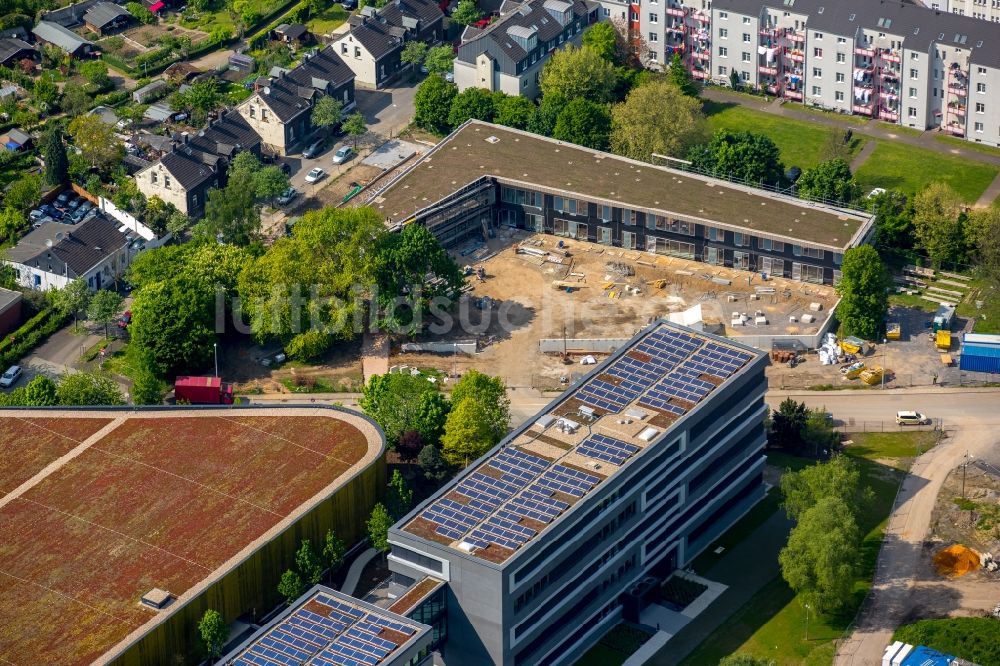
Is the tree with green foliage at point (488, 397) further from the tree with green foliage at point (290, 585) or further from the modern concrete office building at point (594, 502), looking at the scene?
the tree with green foliage at point (290, 585)

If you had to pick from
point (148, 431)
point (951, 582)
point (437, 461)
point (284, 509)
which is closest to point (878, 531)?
point (951, 582)

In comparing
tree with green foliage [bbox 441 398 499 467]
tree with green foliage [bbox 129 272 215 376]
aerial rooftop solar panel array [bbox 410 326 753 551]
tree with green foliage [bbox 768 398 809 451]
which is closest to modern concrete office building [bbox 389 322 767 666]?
aerial rooftop solar panel array [bbox 410 326 753 551]

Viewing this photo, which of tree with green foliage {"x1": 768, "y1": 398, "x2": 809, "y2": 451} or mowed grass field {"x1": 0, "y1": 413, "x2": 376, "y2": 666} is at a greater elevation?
mowed grass field {"x1": 0, "y1": 413, "x2": 376, "y2": 666}

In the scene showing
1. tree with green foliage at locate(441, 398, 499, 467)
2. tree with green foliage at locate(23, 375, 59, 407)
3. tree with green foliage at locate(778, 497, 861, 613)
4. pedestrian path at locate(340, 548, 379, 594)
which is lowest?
pedestrian path at locate(340, 548, 379, 594)

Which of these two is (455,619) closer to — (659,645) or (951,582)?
(659,645)

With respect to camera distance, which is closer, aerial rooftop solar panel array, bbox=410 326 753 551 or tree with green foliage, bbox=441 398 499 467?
aerial rooftop solar panel array, bbox=410 326 753 551

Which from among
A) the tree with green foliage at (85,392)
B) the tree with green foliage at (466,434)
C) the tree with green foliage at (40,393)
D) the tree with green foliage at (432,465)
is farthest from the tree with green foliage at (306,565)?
the tree with green foliage at (40,393)

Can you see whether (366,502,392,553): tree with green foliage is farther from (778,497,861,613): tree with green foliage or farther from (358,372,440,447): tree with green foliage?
(778,497,861,613): tree with green foliage

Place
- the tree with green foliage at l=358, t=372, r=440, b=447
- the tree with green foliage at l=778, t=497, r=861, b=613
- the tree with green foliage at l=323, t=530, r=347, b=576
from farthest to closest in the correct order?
the tree with green foliage at l=358, t=372, r=440, b=447, the tree with green foliage at l=323, t=530, r=347, b=576, the tree with green foliage at l=778, t=497, r=861, b=613
